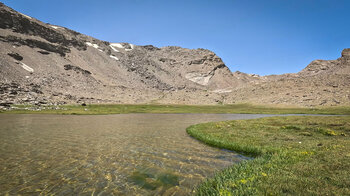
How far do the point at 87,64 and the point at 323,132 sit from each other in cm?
18933

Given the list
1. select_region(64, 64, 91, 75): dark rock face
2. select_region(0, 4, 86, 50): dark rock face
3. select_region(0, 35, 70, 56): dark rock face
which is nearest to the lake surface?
select_region(64, 64, 91, 75): dark rock face

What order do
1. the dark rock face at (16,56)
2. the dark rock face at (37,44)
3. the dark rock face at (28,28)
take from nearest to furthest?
1. the dark rock face at (16,56)
2. the dark rock face at (37,44)
3. the dark rock face at (28,28)

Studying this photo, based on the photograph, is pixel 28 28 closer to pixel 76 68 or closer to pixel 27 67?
pixel 76 68

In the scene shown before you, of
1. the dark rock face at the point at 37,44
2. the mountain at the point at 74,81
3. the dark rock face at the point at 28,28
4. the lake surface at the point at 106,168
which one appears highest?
the dark rock face at the point at 28,28

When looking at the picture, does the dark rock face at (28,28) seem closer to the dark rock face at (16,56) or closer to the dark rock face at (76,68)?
the dark rock face at (16,56)

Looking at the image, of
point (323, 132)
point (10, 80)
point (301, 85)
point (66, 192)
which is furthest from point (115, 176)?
point (301, 85)

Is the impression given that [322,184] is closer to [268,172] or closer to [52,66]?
[268,172]

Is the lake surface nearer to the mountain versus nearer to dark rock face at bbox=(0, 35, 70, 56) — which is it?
the mountain

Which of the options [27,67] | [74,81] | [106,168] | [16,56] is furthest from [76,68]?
[106,168]

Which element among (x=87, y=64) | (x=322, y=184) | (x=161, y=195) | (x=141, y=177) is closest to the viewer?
(x=322, y=184)

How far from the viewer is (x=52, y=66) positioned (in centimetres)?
14475

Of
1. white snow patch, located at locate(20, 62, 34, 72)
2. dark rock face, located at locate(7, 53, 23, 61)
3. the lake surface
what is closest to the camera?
the lake surface

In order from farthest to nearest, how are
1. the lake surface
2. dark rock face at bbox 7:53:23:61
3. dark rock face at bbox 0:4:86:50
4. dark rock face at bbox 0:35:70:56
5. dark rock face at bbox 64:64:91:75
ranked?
dark rock face at bbox 0:4:86:50 → dark rock face at bbox 64:64:91:75 → dark rock face at bbox 0:35:70:56 → dark rock face at bbox 7:53:23:61 → the lake surface

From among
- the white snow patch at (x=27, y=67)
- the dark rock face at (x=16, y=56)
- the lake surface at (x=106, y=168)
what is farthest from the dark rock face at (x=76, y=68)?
the lake surface at (x=106, y=168)
